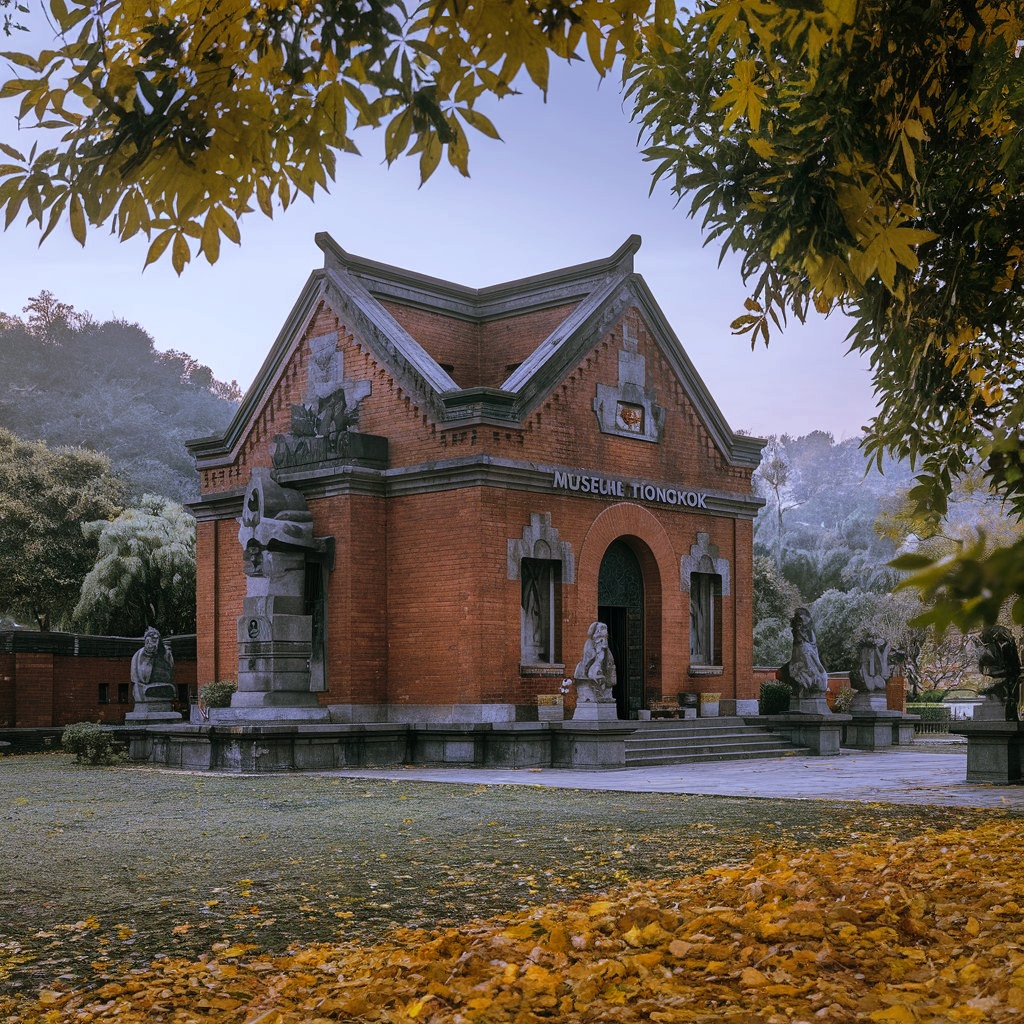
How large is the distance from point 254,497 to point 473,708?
5.41 metres

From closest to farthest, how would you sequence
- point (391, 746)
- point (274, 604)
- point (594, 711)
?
point (594, 711) < point (391, 746) < point (274, 604)

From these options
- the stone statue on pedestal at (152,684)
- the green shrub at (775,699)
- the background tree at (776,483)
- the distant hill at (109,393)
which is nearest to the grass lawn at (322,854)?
the stone statue on pedestal at (152,684)

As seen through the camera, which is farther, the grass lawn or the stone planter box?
the stone planter box

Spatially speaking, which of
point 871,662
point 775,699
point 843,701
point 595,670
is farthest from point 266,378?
point 843,701

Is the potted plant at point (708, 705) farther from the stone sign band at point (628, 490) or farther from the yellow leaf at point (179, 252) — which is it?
the yellow leaf at point (179, 252)

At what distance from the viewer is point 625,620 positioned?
26391 millimetres

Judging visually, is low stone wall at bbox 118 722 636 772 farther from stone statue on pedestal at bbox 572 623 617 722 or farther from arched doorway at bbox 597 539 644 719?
arched doorway at bbox 597 539 644 719

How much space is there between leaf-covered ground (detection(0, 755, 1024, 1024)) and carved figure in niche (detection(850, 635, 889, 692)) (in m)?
13.7

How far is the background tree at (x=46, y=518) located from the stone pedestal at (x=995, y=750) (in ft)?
94.3

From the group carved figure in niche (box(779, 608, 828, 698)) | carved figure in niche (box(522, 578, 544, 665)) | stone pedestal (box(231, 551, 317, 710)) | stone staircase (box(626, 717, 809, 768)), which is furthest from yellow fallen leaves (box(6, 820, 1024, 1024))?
carved figure in niche (box(779, 608, 828, 698))

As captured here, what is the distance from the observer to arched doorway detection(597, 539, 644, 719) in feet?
85.0

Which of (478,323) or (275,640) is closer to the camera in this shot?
(275,640)

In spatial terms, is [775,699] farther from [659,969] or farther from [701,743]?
[659,969]

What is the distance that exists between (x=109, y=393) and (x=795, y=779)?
90211 mm
